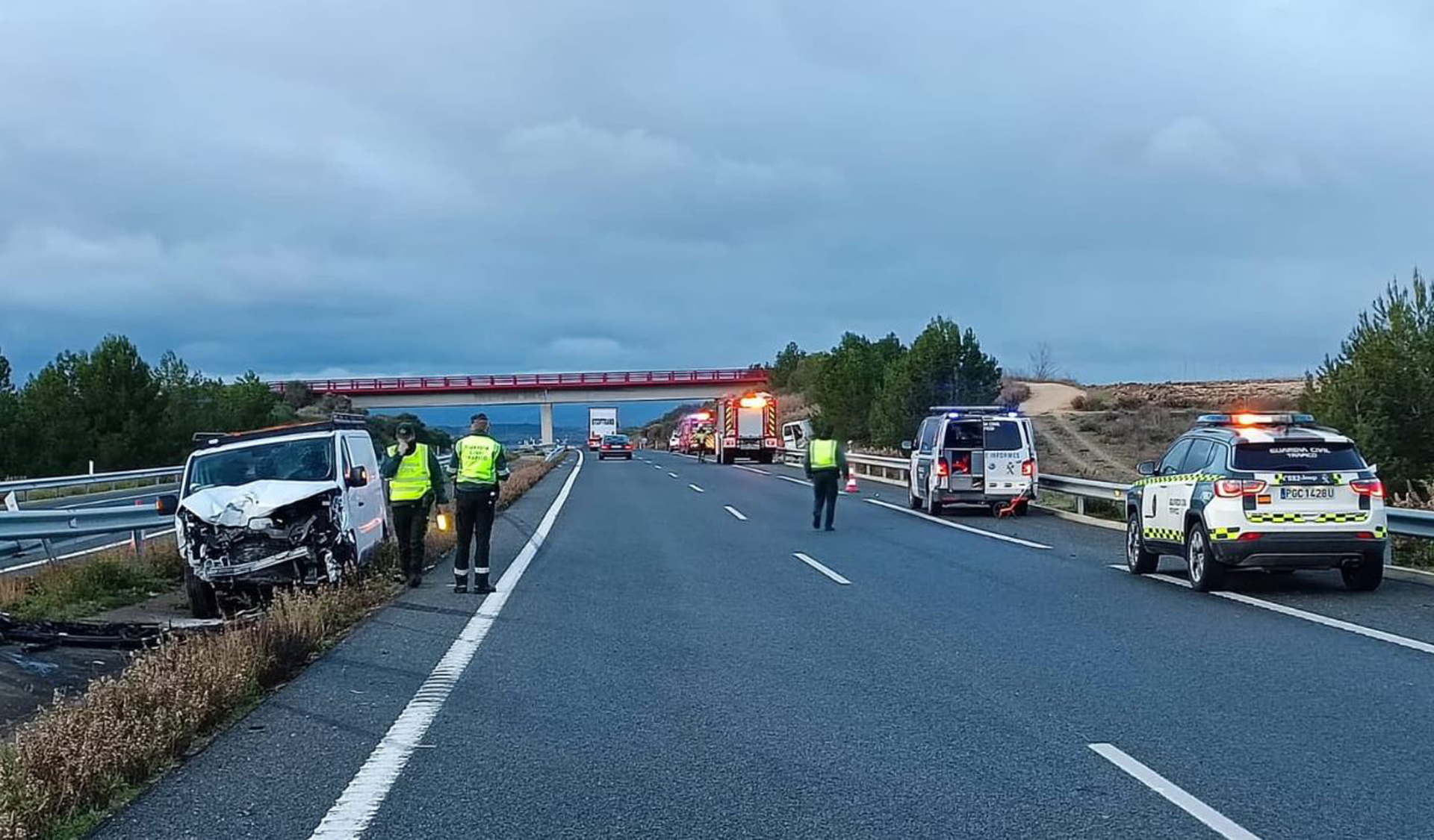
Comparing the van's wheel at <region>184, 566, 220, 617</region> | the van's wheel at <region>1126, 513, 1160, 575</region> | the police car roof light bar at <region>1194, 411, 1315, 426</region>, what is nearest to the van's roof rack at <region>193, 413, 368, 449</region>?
the van's wheel at <region>184, 566, 220, 617</region>

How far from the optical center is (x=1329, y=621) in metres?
11.2

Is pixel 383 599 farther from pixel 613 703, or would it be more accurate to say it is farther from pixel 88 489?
pixel 88 489

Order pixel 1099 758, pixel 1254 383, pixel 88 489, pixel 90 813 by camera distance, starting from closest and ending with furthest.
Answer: pixel 90 813
pixel 1099 758
pixel 88 489
pixel 1254 383

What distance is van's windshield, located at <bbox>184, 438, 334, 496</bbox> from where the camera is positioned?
1373 cm

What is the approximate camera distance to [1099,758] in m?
6.71

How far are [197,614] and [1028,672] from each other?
26.6ft

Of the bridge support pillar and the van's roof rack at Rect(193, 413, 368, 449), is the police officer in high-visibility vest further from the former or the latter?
the bridge support pillar

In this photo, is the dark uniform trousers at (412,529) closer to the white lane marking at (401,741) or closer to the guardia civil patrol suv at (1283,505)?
the white lane marking at (401,741)

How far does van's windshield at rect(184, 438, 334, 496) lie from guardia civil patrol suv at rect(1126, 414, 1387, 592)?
8914mm

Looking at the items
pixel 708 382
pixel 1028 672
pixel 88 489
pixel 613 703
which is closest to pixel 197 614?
pixel 613 703

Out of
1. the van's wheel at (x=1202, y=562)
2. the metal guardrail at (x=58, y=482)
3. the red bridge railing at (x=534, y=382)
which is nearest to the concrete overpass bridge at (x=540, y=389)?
the red bridge railing at (x=534, y=382)

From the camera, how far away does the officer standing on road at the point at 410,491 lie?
14.5 metres

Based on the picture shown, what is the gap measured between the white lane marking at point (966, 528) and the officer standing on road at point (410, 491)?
339 inches

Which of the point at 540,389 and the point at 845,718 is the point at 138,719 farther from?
the point at 540,389
